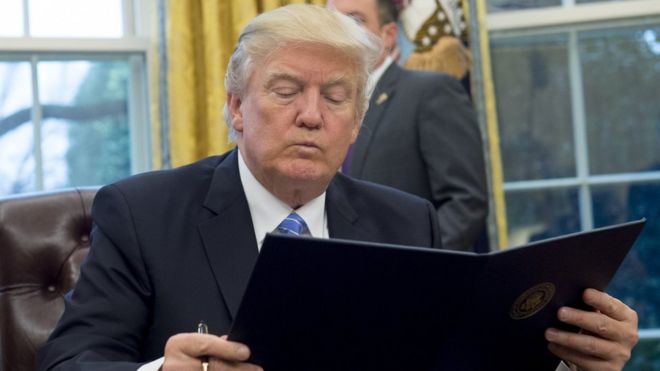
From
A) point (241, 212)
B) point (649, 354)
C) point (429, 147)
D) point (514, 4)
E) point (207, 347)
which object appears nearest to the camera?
point (207, 347)

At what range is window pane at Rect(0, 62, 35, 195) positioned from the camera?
390cm

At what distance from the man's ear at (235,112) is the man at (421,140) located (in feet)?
4.78

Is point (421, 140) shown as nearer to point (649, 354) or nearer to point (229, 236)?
point (649, 354)

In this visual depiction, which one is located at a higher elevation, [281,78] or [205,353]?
[281,78]

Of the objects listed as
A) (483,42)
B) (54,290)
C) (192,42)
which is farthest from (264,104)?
(483,42)

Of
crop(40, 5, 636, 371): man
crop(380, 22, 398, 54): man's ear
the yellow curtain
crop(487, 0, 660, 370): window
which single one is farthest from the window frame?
crop(40, 5, 636, 371): man

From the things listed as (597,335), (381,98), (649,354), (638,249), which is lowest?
(649,354)

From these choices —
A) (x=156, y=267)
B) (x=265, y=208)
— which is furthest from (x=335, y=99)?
(x=156, y=267)

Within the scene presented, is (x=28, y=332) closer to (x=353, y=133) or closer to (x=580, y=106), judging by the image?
(x=353, y=133)

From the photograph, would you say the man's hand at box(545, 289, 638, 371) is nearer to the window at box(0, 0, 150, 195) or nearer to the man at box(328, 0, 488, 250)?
the man at box(328, 0, 488, 250)

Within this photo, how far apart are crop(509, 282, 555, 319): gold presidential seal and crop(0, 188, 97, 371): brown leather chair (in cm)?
92

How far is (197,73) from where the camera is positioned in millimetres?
3910

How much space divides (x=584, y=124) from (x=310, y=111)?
8.12 ft

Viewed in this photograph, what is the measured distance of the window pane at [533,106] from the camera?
168 inches
